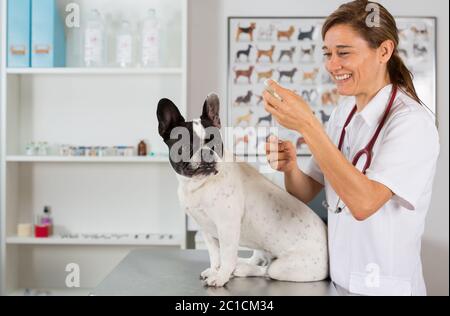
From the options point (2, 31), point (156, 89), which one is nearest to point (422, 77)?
point (156, 89)

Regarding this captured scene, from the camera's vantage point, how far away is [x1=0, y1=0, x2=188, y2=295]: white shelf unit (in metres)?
2.03

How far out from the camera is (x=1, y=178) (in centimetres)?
201

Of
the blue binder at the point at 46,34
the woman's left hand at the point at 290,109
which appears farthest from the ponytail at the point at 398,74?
the blue binder at the point at 46,34

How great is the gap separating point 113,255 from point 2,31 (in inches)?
38.6

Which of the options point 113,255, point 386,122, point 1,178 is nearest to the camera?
point 386,122

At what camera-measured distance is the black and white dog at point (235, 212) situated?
29.8 inches

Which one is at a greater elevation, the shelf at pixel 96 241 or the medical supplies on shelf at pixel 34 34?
the medical supplies on shelf at pixel 34 34

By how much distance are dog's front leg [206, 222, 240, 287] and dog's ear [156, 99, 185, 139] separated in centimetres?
18

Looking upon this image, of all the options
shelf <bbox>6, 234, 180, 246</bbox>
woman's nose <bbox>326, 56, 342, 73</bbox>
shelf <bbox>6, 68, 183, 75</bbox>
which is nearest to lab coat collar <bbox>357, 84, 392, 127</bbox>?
woman's nose <bbox>326, 56, 342, 73</bbox>

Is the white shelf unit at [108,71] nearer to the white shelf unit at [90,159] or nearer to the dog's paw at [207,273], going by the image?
the white shelf unit at [90,159]

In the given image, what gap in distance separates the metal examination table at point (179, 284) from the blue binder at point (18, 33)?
1.21 metres

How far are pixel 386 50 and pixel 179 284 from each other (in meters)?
0.51

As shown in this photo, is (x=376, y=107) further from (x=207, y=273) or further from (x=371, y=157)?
(x=207, y=273)

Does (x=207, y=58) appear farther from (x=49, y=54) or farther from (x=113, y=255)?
(x=113, y=255)
